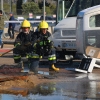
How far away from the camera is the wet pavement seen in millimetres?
9047

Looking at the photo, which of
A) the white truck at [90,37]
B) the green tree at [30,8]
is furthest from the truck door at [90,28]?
the green tree at [30,8]

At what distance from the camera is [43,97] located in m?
8.98

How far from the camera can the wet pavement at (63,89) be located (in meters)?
9.05

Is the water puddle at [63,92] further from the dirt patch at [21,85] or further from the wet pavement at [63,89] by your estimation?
the dirt patch at [21,85]

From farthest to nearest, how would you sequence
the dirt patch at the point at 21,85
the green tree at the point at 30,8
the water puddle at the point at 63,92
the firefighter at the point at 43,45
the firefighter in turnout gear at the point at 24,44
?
1. the green tree at the point at 30,8
2. the firefighter at the point at 43,45
3. the firefighter in turnout gear at the point at 24,44
4. the dirt patch at the point at 21,85
5. the water puddle at the point at 63,92

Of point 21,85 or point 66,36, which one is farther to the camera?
point 66,36

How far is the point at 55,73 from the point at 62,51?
356 cm

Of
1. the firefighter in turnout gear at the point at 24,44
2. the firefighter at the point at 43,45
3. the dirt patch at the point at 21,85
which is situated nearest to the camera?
the dirt patch at the point at 21,85

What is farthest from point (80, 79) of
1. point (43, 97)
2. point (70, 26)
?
point (70, 26)

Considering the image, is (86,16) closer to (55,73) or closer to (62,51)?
(55,73)

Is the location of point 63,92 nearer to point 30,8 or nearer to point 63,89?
point 63,89

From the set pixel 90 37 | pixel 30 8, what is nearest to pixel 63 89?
pixel 90 37

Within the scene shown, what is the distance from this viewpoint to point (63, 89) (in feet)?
32.8

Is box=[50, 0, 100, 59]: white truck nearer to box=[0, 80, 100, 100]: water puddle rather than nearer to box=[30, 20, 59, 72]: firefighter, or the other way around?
box=[30, 20, 59, 72]: firefighter
